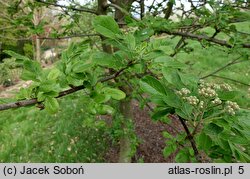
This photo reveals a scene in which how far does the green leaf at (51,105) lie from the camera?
3.26 ft

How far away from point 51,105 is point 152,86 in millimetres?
351

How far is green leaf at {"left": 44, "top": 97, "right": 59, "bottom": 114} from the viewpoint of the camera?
995mm

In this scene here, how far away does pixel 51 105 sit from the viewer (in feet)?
3.29

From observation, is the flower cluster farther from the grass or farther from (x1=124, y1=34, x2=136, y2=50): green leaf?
the grass

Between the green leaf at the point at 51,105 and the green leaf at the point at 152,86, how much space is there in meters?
0.30

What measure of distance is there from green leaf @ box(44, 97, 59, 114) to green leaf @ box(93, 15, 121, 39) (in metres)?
0.28

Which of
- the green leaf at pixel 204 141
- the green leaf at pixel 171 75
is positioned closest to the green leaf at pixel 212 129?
the green leaf at pixel 204 141

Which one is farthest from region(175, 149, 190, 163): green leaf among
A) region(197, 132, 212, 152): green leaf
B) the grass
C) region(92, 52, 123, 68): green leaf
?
the grass

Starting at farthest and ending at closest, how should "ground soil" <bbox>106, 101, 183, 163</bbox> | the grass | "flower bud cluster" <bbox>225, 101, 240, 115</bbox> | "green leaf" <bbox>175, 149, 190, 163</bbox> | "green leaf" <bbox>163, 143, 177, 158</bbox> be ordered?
the grass < "ground soil" <bbox>106, 101, 183, 163</bbox> < "green leaf" <bbox>163, 143, 177, 158</bbox> < "green leaf" <bbox>175, 149, 190, 163</bbox> < "flower bud cluster" <bbox>225, 101, 240, 115</bbox>

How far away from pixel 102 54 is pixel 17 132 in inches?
188

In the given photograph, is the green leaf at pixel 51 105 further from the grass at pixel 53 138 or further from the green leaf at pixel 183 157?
the grass at pixel 53 138

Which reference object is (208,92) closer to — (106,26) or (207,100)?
(207,100)

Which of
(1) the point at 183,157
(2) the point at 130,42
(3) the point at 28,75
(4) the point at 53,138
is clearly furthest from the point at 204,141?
(4) the point at 53,138
